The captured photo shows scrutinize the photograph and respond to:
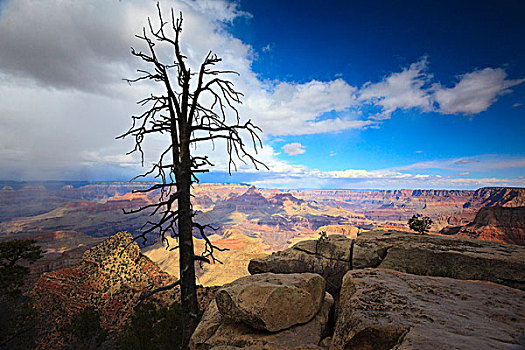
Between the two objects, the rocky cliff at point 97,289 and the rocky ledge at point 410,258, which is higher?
the rocky ledge at point 410,258

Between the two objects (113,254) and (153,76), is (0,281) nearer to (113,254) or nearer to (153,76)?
(153,76)

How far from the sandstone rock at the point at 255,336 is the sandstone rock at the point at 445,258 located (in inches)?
132

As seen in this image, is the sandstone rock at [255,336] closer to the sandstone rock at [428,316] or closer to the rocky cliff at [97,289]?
the sandstone rock at [428,316]

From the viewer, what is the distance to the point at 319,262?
28.3 ft

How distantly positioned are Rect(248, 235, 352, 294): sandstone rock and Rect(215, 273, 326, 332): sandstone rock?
392 cm

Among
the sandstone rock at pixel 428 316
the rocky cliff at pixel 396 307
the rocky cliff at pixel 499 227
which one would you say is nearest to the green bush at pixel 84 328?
the rocky cliff at pixel 396 307

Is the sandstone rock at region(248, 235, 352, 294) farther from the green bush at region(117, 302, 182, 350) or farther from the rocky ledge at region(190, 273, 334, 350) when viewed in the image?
the green bush at region(117, 302, 182, 350)

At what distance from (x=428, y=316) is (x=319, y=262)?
5.86m

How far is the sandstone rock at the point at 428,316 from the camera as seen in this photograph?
7.76 feet

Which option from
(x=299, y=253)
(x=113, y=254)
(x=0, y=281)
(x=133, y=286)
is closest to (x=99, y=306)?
(x=133, y=286)

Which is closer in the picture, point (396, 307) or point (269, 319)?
point (396, 307)

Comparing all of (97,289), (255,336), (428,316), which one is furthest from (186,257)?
(97,289)

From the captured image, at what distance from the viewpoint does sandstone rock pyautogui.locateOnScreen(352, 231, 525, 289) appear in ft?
17.0

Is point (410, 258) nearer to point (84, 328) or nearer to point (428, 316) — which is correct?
point (428, 316)
